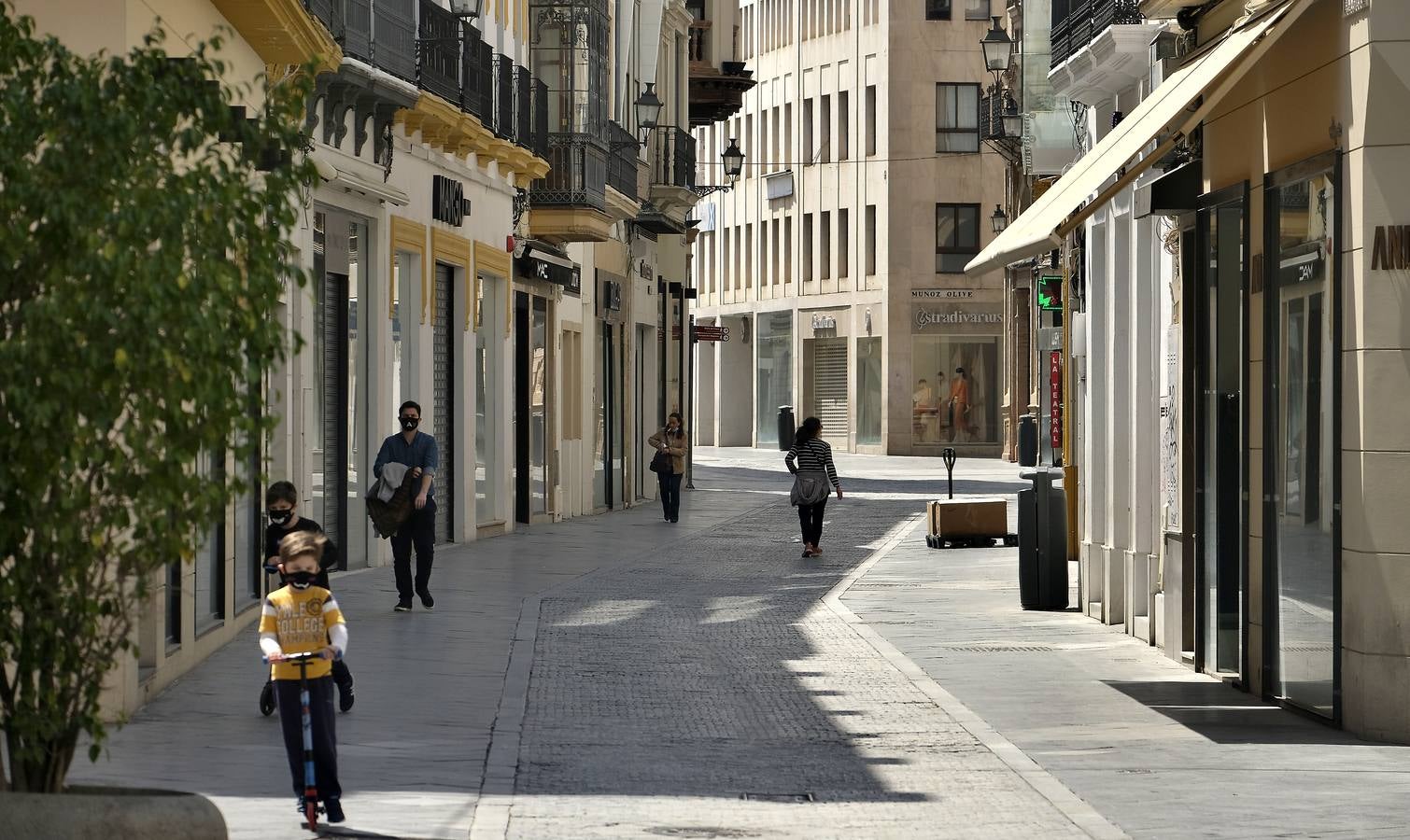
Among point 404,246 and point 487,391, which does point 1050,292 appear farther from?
point 404,246

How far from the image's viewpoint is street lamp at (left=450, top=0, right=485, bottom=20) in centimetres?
2853

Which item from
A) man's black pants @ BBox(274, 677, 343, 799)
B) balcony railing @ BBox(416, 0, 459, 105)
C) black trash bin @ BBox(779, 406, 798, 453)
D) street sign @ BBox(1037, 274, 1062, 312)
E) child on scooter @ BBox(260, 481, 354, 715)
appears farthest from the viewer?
black trash bin @ BBox(779, 406, 798, 453)

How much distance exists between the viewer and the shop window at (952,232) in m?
70.9

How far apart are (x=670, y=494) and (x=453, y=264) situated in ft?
23.4

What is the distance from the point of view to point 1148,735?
12.5 m

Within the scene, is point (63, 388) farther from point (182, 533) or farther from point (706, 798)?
point (706, 798)

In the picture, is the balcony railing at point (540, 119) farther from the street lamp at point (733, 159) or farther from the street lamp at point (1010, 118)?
the street lamp at point (733, 159)

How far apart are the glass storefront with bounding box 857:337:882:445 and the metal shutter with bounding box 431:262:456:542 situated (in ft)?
141

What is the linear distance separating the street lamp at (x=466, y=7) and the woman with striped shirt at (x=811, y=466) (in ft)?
20.2

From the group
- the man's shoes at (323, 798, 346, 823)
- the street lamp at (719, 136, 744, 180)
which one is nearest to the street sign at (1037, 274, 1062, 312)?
the street lamp at (719, 136, 744, 180)

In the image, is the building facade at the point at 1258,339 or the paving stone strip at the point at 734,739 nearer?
the paving stone strip at the point at 734,739

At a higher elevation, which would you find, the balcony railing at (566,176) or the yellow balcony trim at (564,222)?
the balcony railing at (566,176)

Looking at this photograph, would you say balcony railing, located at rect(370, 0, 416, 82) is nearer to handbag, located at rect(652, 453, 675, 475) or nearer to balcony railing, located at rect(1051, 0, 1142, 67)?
balcony railing, located at rect(1051, 0, 1142, 67)

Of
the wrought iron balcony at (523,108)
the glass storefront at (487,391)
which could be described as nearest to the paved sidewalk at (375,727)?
the glass storefront at (487,391)
